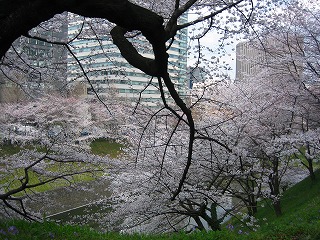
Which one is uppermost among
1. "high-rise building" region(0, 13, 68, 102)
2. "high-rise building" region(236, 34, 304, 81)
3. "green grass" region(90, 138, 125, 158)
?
"high-rise building" region(236, 34, 304, 81)

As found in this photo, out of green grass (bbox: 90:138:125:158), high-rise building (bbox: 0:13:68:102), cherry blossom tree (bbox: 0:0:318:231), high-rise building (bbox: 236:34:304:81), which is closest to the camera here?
cherry blossom tree (bbox: 0:0:318:231)

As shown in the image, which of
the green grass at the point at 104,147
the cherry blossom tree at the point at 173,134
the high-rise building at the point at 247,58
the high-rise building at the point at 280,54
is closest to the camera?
the cherry blossom tree at the point at 173,134

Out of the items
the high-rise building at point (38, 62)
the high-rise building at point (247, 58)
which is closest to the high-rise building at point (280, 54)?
the high-rise building at point (247, 58)

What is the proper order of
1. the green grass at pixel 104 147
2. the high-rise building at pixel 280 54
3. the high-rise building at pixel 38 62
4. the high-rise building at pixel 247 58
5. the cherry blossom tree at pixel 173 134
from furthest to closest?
the green grass at pixel 104 147 < the high-rise building at pixel 247 58 < the high-rise building at pixel 280 54 < the high-rise building at pixel 38 62 < the cherry blossom tree at pixel 173 134

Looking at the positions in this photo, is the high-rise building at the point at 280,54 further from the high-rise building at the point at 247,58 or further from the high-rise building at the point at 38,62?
the high-rise building at the point at 38,62

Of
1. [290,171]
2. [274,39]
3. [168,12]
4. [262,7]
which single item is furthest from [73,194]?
→ [262,7]

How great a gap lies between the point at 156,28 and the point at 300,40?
9992 millimetres

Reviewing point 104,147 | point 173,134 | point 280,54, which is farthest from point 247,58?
point 104,147

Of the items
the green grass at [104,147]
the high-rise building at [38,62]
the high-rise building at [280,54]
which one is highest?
the high-rise building at [280,54]

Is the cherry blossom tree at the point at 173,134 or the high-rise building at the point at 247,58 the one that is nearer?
the cherry blossom tree at the point at 173,134

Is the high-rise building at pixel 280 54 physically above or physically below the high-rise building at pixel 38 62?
above

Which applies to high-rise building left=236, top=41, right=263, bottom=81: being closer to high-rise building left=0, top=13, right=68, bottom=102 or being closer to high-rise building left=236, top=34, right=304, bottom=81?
high-rise building left=236, top=34, right=304, bottom=81

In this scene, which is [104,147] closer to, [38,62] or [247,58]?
[247,58]

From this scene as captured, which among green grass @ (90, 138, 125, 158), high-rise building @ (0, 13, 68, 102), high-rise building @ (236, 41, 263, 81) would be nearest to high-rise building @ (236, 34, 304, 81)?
high-rise building @ (236, 41, 263, 81)
